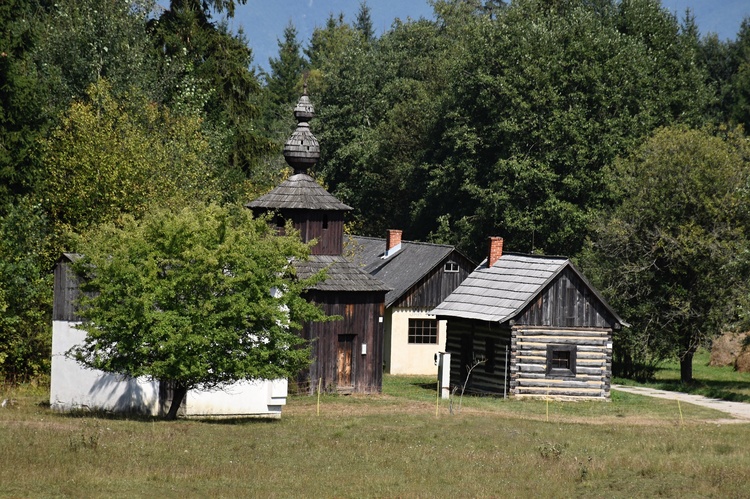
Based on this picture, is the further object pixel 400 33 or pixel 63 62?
pixel 400 33

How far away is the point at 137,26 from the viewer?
53.4 metres

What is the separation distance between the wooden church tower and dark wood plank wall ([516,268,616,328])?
18.4 ft

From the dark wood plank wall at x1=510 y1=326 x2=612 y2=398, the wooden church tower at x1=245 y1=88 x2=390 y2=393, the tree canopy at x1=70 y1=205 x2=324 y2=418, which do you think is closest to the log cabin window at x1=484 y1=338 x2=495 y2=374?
the dark wood plank wall at x1=510 y1=326 x2=612 y2=398

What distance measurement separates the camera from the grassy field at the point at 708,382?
143 feet

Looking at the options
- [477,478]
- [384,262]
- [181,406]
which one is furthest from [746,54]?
[477,478]

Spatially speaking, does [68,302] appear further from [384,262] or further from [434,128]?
[434,128]

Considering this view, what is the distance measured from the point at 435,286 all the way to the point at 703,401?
14.6 meters

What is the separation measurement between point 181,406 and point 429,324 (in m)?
20.1

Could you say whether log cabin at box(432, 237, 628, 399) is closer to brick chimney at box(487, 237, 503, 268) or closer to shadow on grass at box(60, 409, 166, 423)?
brick chimney at box(487, 237, 503, 268)

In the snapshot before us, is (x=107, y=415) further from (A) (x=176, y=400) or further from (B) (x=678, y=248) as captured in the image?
(B) (x=678, y=248)

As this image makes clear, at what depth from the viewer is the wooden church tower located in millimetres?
41375

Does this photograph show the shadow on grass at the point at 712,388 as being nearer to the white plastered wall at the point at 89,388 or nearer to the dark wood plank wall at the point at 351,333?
the dark wood plank wall at the point at 351,333

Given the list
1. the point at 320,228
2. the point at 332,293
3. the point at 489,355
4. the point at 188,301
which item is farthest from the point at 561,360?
the point at 188,301

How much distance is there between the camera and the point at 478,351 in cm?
4362
